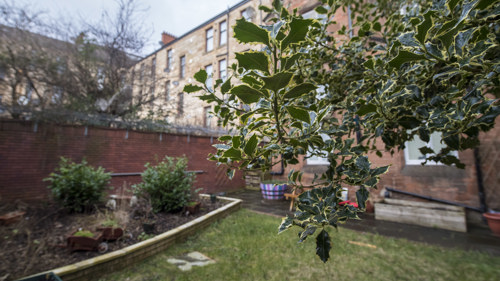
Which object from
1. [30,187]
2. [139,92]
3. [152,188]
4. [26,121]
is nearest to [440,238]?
[152,188]

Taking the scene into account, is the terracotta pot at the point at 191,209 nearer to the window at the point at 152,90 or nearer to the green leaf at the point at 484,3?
the green leaf at the point at 484,3

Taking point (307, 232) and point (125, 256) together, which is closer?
point (307, 232)

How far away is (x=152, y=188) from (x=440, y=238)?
561cm

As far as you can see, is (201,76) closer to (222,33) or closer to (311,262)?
(311,262)

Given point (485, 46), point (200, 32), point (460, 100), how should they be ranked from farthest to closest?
point (200, 32)
point (460, 100)
point (485, 46)

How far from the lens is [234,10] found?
Result: 47.1 ft

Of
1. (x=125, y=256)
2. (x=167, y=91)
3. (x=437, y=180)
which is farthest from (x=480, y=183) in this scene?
(x=167, y=91)

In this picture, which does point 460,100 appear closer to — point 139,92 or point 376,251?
point 376,251

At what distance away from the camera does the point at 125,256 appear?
294 centimetres

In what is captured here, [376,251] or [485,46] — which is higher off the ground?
[485,46]

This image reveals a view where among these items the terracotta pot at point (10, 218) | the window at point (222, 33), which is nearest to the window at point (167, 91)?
the terracotta pot at point (10, 218)

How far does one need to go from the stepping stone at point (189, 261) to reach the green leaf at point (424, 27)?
3.33 meters

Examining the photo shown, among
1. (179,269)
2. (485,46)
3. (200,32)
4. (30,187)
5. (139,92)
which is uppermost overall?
(200,32)

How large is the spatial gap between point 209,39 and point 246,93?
654 inches
